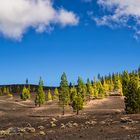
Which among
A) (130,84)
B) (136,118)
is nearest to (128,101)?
(130,84)

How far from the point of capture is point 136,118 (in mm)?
73000

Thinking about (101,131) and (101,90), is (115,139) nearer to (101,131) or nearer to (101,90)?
(101,131)

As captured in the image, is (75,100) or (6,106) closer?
(75,100)

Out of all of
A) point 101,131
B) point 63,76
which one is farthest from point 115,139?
point 63,76

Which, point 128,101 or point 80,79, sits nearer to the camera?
point 128,101

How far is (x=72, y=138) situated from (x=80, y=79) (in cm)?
11128

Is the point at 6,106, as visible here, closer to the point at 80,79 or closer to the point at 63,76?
the point at 80,79

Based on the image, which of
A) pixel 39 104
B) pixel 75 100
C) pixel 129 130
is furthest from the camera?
pixel 39 104

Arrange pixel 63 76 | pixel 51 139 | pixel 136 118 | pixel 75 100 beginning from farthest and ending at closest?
pixel 63 76 → pixel 75 100 → pixel 136 118 → pixel 51 139

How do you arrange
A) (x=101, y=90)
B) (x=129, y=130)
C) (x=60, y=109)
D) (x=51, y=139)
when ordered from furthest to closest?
(x=101, y=90) < (x=60, y=109) < (x=129, y=130) < (x=51, y=139)

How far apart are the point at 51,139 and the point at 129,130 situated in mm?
11937

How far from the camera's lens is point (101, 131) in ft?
188

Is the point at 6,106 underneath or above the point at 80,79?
underneath

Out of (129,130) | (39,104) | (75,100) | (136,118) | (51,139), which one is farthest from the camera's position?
(39,104)
